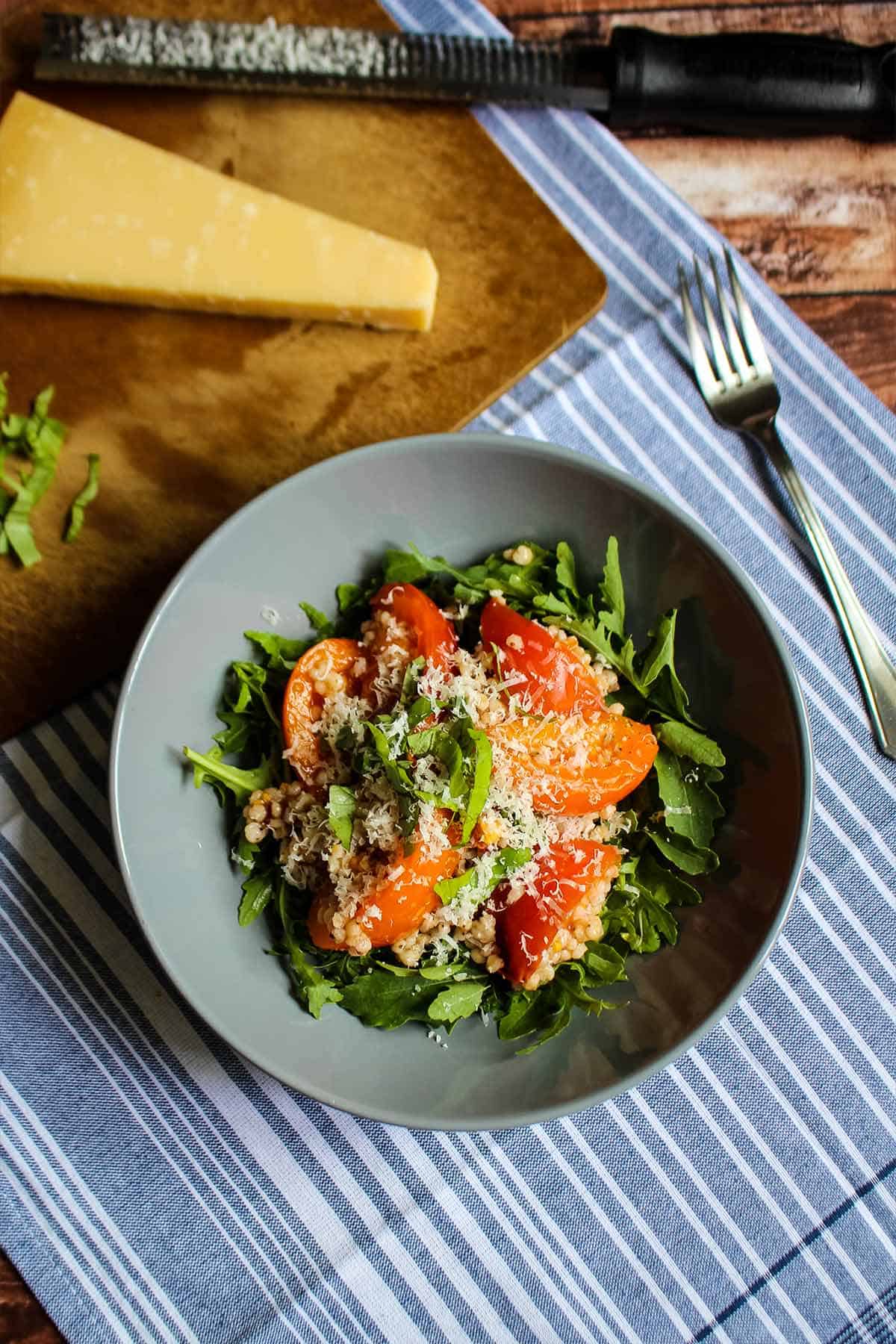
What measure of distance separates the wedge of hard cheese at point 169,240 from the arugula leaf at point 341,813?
1.04m

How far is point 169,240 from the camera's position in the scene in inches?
91.1

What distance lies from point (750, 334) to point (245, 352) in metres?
1.01

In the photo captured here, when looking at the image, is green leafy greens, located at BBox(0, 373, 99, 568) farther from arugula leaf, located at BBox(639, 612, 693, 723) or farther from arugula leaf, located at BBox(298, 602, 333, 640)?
arugula leaf, located at BBox(639, 612, 693, 723)

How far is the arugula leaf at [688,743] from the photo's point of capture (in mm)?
1863

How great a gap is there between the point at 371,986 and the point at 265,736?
0.46 metres

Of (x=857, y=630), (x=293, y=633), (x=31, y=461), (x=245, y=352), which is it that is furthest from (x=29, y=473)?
(x=857, y=630)

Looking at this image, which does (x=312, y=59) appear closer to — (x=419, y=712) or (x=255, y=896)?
(x=419, y=712)

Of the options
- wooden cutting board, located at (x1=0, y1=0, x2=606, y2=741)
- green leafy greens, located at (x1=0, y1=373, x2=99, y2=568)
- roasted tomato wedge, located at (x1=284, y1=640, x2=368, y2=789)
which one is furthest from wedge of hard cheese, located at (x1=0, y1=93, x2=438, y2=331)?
roasted tomato wedge, located at (x1=284, y1=640, x2=368, y2=789)

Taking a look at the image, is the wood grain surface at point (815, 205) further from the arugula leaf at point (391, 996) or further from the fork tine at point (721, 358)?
the arugula leaf at point (391, 996)

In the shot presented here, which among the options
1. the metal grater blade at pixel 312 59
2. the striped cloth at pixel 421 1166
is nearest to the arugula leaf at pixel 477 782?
the striped cloth at pixel 421 1166

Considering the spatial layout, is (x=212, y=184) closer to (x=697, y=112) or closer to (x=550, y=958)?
(x=697, y=112)

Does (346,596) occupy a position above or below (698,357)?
below

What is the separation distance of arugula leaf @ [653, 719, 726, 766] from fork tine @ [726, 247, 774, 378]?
0.83 m

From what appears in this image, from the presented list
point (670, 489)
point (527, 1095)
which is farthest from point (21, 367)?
point (527, 1095)
